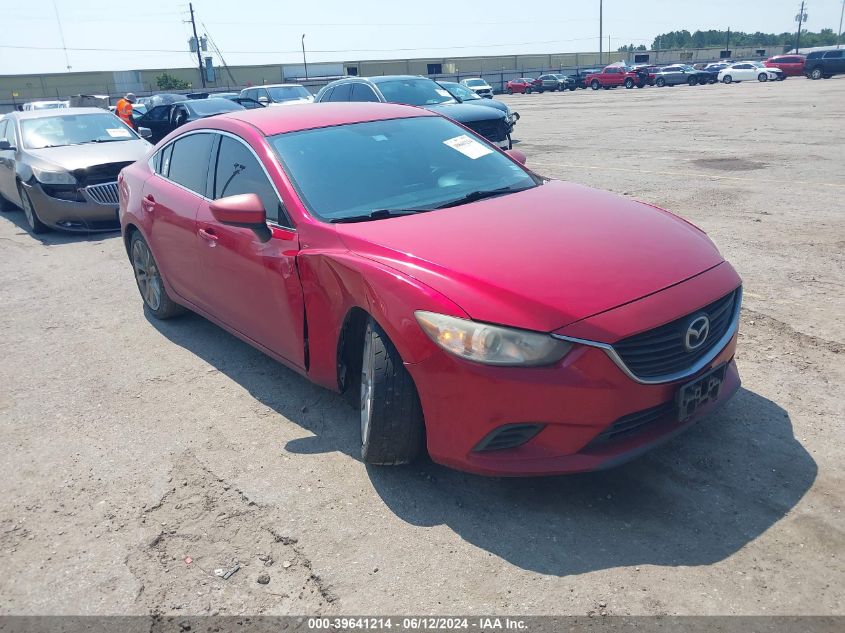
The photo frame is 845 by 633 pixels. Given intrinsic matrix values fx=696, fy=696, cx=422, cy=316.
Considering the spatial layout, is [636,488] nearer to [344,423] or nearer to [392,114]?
[344,423]

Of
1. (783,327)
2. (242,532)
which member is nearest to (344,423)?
(242,532)

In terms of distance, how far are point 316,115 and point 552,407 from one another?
8.83 feet

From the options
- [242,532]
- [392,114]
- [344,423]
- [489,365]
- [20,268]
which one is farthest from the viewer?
[20,268]

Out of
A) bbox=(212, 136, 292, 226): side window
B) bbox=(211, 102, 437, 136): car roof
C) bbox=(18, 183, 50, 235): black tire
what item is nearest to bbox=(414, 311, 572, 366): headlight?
bbox=(212, 136, 292, 226): side window

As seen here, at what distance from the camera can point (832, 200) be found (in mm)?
8281

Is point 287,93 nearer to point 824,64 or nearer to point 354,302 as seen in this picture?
point 354,302

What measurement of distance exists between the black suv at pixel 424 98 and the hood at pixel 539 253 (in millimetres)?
8776

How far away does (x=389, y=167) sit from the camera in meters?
4.05

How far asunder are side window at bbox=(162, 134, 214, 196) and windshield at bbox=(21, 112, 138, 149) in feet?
19.3

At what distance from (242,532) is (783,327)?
3.71 m

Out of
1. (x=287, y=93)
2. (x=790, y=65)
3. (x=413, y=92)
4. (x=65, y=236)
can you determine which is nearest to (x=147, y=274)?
(x=65, y=236)

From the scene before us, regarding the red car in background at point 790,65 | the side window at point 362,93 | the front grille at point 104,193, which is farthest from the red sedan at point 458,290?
the red car in background at point 790,65

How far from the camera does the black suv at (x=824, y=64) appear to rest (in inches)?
1682

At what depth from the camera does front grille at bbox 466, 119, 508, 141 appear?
12367 millimetres
